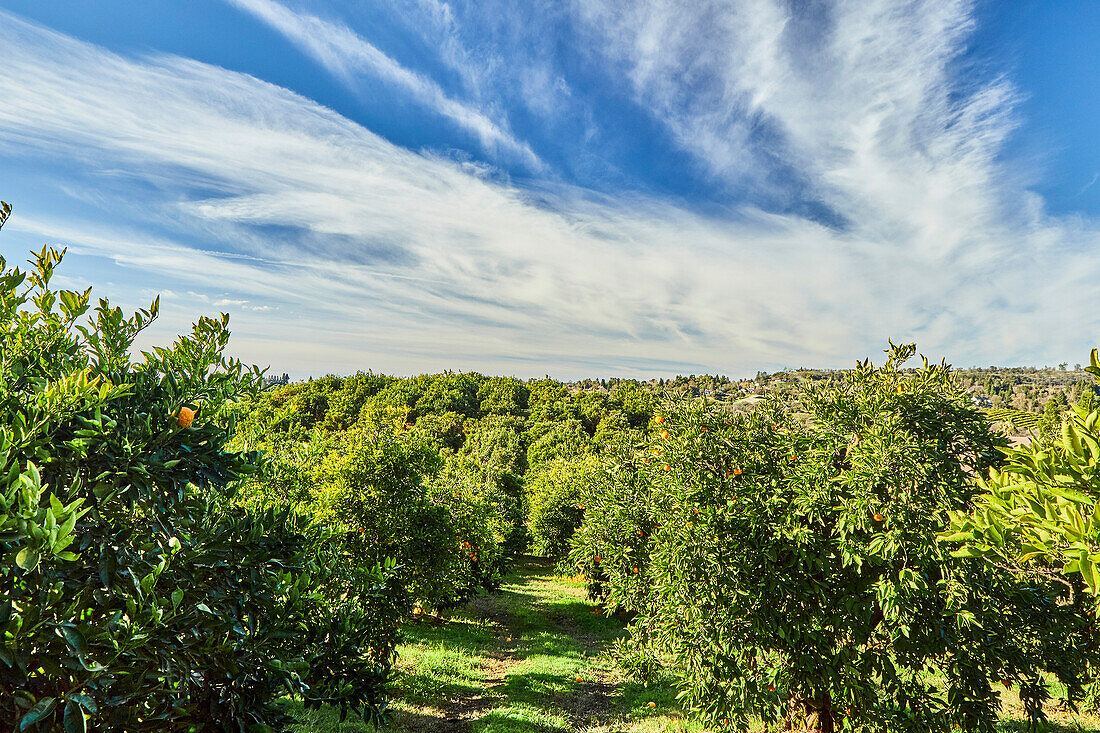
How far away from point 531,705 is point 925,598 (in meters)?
8.58

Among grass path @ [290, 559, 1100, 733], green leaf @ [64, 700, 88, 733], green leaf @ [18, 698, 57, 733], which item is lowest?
grass path @ [290, 559, 1100, 733]

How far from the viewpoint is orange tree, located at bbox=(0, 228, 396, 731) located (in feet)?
9.27

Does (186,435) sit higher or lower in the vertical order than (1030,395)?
lower

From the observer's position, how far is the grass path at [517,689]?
9.92 meters

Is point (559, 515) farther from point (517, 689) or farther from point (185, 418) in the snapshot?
point (185, 418)

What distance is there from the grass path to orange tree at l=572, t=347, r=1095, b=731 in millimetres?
3407

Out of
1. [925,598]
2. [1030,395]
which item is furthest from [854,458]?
[1030,395]

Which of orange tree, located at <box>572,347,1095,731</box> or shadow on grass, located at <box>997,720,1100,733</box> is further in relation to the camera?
shadow on grass, located at <box>997,720,1100,733</box>

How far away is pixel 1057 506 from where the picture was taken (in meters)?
2.83

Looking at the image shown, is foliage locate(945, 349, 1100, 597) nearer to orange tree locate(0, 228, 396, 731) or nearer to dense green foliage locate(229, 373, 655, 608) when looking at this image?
orange tree locate(0, 228, 396, 731)

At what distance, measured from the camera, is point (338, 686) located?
5.43m

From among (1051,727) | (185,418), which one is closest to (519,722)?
(185,418)

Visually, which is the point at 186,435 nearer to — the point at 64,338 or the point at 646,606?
the point at 64,338

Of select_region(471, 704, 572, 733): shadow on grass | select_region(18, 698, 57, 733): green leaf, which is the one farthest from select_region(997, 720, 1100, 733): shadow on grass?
select_region(18, 698, 57, 733): green leaf
